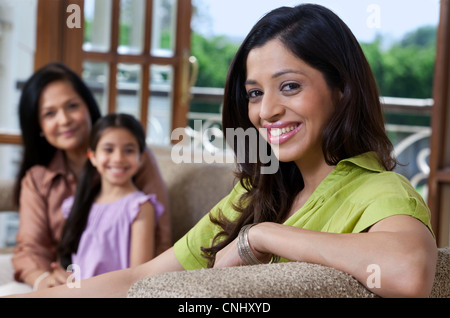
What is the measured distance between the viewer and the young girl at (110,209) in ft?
5.27

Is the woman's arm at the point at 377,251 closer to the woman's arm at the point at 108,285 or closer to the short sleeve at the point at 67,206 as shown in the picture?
the woman's arm at the point at 108,285

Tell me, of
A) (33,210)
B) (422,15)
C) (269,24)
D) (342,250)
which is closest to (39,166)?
(33,210)

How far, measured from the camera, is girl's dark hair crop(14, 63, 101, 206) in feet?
6.06

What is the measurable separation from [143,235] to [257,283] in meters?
0.98

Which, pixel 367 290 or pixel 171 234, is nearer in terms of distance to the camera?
pixel 367 290

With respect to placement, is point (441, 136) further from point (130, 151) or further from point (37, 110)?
point (37, 110)

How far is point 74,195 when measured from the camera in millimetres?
1742

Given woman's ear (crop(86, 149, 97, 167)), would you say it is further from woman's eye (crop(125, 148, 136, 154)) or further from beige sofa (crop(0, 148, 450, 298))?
beige sofa (crop(0, 148, 450, 298))

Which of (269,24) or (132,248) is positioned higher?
(269,24)

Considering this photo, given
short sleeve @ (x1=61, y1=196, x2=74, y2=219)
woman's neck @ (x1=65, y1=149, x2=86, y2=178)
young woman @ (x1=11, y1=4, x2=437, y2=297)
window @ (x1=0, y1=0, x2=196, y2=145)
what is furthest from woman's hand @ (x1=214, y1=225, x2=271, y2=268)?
window @ (x1=0, y1=0, x2=196, y2=145)

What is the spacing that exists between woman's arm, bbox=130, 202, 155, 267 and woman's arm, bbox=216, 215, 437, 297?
2.67 ft

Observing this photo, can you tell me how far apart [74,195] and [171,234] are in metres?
0.28

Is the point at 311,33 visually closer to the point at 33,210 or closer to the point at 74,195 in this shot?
the point at 74,195

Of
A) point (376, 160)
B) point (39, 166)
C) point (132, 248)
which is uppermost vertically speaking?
point (376, 160)
